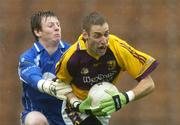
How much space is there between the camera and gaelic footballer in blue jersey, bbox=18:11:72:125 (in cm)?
533

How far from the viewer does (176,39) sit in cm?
733

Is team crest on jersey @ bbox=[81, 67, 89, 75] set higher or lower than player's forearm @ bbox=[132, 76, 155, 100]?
higher

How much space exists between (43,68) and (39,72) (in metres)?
0.16

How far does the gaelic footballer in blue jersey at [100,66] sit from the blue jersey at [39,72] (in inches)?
12.0

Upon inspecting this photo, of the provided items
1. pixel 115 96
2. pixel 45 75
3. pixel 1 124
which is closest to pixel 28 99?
pixel 45 75

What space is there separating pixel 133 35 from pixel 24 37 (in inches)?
34.5

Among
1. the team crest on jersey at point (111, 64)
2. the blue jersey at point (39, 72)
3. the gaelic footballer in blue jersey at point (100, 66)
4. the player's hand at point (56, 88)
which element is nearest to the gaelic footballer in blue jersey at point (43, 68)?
the blue jersey at point (39, 72)

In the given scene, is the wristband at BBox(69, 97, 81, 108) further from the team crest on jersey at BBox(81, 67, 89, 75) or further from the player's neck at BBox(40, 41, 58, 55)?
the player's neck at BBox(40, 41, 58, 55)

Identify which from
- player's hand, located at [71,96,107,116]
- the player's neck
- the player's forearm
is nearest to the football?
player's hand, located at [71,96,107,116]

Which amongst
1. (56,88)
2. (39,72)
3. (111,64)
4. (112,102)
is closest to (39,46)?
(39,72)

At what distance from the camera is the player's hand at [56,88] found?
5082mm

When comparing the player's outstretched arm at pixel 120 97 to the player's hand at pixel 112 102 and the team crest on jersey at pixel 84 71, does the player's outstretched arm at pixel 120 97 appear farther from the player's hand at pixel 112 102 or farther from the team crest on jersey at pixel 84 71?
the team crest on jersey at pixel 84 71

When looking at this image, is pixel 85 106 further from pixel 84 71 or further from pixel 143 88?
pixel 143 88

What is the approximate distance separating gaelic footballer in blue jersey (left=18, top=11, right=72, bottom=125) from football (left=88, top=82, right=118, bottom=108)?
330 millimetres
